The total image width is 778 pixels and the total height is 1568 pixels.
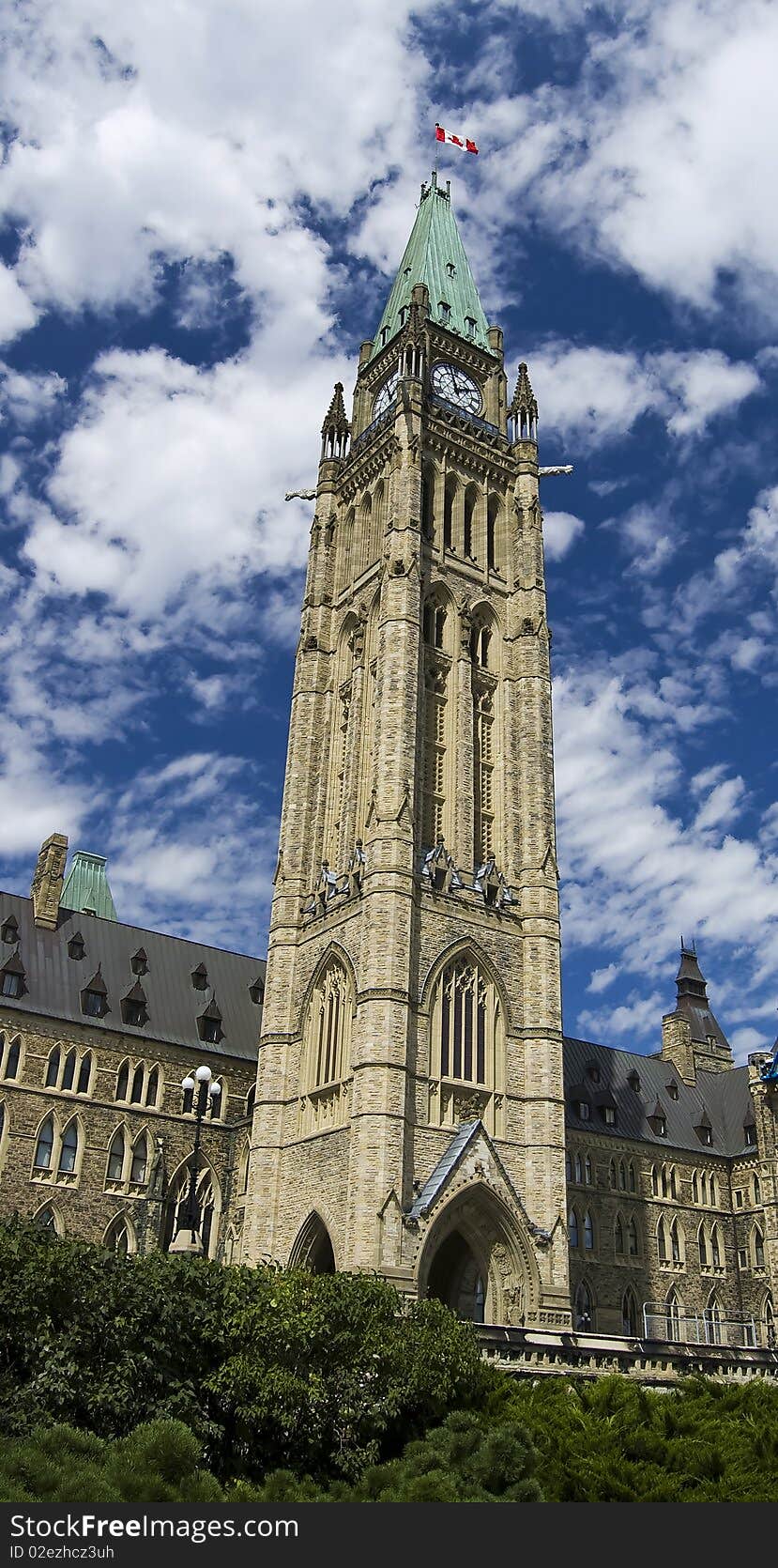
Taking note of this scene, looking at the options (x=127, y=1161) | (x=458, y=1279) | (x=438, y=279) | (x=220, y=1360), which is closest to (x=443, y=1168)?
(x=458, y=1279)

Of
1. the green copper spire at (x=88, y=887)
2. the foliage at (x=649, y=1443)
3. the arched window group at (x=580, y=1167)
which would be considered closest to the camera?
the foliage at (x=649, y=1443)

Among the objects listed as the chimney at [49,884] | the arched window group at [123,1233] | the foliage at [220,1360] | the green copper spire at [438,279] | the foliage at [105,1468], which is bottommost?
the foliage at [105,1468]

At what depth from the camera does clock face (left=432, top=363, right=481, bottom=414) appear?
2162 inches

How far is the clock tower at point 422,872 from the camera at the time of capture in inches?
1492

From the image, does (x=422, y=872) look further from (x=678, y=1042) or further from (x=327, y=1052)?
(x=678, y=1042)

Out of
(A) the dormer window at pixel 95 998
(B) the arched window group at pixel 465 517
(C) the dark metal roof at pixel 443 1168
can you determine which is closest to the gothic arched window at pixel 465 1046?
(C) the dark metal roof at pixel 443 1168

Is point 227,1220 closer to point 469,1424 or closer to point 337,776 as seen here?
point 337,776

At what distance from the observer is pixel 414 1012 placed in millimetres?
39531

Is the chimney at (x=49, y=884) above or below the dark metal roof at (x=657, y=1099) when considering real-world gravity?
above

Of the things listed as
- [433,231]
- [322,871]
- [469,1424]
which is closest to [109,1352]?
[469,1424]

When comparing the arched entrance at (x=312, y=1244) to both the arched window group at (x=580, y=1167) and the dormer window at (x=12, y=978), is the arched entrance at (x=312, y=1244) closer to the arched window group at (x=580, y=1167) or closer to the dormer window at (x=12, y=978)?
the dormer window at (x=12, y=978)

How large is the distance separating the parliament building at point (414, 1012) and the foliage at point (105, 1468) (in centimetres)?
1628

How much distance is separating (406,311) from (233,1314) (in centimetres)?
4576

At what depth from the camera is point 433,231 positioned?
61.0 metres
